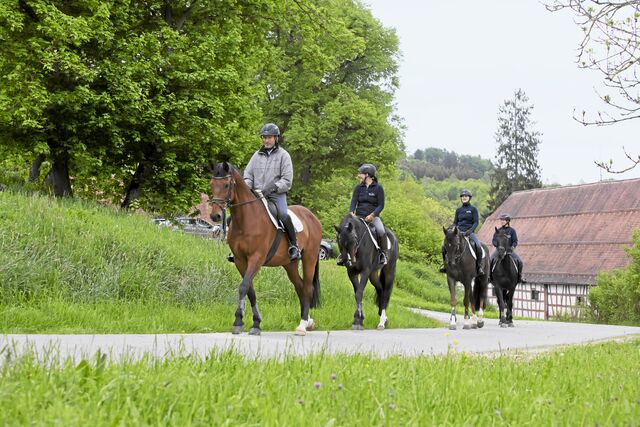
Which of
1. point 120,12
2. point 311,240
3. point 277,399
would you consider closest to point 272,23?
point 120,12

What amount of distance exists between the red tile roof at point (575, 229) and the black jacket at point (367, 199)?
32.7 meters

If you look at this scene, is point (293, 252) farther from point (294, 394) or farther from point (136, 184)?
point (136, 184)

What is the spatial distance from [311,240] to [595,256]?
126 ft

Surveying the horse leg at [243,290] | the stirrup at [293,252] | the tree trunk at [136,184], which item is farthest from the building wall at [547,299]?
the horse leg at [243,290]

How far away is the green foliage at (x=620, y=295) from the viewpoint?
3638cm

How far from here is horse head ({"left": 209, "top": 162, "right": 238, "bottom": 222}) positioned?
10.1 metres

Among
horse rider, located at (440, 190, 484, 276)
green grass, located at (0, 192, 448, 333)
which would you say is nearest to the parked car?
horse rider, located at (440, 190, 484, 276)

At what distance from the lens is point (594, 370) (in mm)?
7027

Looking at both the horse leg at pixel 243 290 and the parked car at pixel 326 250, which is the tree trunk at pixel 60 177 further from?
the parked car at pixel 326 250

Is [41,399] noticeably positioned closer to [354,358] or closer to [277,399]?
[277,399]

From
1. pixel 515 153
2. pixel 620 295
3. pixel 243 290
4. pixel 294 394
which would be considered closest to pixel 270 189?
pixel 243 290

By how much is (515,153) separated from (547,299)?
32455mm

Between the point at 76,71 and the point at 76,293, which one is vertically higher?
the point at 76,71

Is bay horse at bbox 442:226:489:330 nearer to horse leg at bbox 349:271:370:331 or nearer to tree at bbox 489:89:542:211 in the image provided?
horse leg at bbox 349:271:370:331
